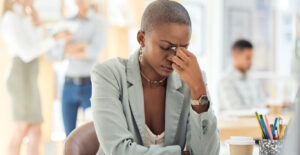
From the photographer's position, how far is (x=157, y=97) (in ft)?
5.15

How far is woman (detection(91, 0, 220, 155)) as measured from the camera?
4.54 feet

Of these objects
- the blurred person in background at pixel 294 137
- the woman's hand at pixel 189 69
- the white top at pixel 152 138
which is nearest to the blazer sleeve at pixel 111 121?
the white top at pixel 152 138

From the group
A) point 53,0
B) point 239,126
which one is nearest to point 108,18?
point 53,0

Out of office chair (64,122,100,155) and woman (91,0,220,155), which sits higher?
woman (91,0,220,155)

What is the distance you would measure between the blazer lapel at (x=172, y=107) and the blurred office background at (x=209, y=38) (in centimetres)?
293

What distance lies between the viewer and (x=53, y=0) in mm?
4414

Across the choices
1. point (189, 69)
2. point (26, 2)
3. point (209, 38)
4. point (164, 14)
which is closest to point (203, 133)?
point (189, 69)

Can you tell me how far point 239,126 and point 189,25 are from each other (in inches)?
43.9

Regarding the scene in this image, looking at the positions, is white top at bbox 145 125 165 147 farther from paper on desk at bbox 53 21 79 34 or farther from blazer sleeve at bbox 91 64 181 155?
paper on desk at bbox 53 21 79 34

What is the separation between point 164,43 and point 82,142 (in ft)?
1.58

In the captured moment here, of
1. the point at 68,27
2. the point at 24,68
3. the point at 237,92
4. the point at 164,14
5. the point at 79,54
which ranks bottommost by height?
the point at 237,92

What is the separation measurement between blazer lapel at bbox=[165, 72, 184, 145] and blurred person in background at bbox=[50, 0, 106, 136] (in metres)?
2.21

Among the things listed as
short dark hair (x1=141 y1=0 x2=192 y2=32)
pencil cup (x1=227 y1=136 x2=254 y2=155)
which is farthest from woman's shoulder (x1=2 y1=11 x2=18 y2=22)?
pencil cup (x1=227 y1=136 x2=254 y2=155)

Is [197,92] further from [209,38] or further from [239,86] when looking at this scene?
[209,38]
